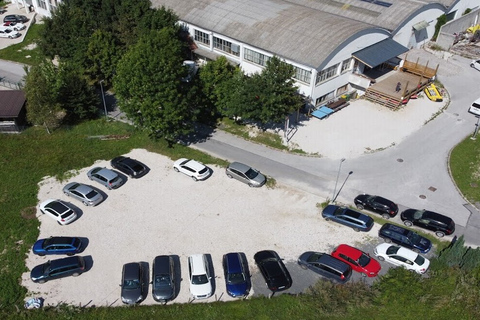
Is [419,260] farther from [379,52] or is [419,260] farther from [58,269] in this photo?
[379,52]

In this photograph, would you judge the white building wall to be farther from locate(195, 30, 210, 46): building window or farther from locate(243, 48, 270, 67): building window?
locate(195, 30, 210, 46): building window

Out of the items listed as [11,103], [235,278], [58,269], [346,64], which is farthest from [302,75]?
[11,103]

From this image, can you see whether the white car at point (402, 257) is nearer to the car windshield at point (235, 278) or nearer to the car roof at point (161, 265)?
the car windshield at point (235, 278)

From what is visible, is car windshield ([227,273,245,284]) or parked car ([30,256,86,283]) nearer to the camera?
car windshield ([227,273,245,284])

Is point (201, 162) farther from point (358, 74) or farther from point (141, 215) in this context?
point (358, 74)

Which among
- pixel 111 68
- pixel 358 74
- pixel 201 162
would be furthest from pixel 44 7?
pixel 358 74

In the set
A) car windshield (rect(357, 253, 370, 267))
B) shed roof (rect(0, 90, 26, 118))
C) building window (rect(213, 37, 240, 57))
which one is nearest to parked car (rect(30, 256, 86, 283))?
car windshield (rect(357, 253, 370, 267))
